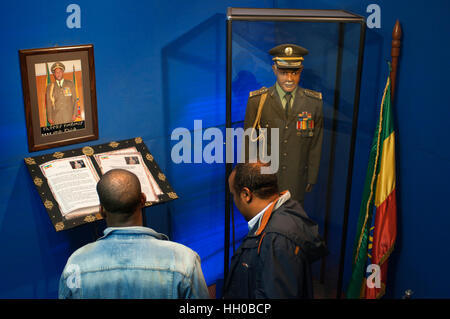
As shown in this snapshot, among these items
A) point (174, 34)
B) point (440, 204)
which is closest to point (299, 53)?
point (174, 34)

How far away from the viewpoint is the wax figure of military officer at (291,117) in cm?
315

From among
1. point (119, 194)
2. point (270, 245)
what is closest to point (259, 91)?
point (270, 245)

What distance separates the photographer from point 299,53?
3115mm

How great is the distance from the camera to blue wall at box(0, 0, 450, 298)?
2896mm

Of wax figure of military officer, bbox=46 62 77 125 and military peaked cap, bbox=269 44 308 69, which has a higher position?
military peaked cap, bbox=269 44 308 69

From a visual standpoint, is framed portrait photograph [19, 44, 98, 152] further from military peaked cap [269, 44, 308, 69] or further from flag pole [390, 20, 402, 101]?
flag pole [390, 20, 402, 101]

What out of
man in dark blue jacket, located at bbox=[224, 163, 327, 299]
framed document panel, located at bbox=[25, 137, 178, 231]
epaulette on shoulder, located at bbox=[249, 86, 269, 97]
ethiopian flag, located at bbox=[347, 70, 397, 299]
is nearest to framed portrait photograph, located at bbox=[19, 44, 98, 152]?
framed document panel, located at bbox=[25, 137, 178, 231]

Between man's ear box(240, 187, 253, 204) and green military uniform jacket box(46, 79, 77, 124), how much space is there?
4.55 ft

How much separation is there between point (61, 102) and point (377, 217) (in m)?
2.11

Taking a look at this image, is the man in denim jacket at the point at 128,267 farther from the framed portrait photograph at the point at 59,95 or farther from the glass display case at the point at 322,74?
→ the glass display case at the point at 322,74

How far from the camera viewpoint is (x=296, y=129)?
3.26 meters

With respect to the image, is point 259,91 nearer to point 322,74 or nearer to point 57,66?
point 322,74
